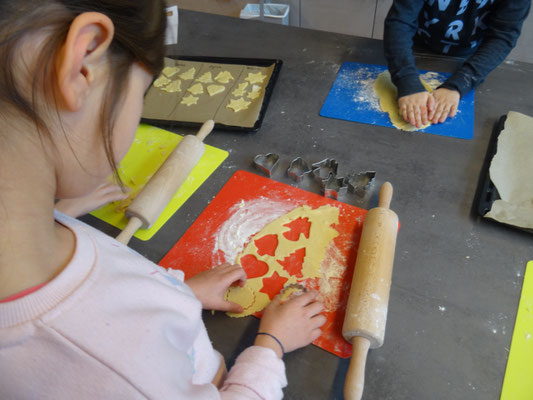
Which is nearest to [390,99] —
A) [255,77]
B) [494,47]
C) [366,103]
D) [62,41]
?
[366,103]

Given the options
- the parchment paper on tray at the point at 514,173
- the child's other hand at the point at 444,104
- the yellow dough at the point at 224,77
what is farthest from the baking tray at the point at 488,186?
the yellow dough at the point at 224,77

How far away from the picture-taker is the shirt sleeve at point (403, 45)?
1218mm

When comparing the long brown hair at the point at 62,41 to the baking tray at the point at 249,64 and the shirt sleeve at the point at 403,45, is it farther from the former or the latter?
the shirt sleeve at the point at 403,45

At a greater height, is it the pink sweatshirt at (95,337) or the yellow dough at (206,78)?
the pink sweatshirt at (95,337)

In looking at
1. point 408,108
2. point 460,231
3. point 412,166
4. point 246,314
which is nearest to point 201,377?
point 246,314

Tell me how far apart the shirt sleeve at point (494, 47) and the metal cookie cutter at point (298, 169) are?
1.90 ft

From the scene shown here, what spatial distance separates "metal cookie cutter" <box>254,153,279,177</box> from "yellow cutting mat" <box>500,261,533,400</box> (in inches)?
26.5

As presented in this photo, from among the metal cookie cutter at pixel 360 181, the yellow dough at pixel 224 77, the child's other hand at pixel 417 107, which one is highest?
the child's other hand at pixel 417 107

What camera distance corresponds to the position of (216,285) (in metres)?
0.78

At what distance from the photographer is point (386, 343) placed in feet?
2.36

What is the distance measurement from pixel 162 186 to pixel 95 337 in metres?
0.60

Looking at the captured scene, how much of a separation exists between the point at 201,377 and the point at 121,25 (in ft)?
1.84

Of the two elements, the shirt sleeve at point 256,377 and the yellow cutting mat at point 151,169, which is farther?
the yellow cutting mat at point 151,169

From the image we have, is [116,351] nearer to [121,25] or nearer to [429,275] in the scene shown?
[121,25]
